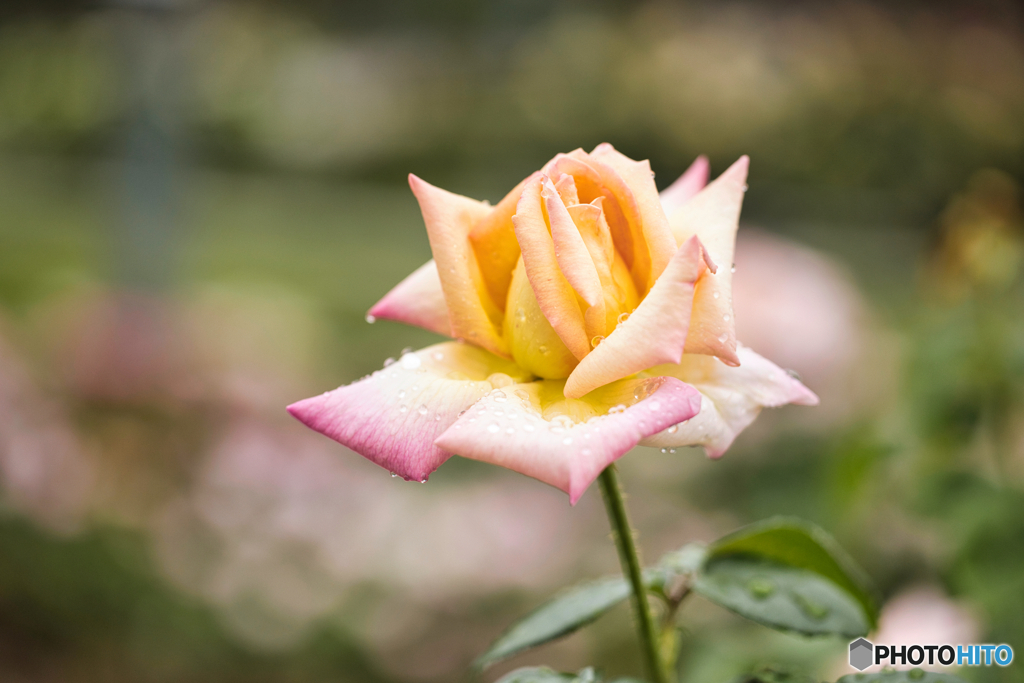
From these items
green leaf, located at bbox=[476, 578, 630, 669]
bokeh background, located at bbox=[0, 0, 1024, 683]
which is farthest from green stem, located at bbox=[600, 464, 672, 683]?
bokeh background, located at bbox=[0, 0, 1024, 683]

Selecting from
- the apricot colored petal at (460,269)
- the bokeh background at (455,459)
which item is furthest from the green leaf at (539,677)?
the bokeh background at (455,459)

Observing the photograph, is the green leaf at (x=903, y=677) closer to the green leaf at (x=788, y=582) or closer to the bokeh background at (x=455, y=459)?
the green leaf at (x=788, y=582)

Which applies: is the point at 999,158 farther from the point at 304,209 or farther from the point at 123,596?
the point at 123,596

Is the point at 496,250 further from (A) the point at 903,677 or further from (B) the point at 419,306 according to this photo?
(A) the point at 903,677

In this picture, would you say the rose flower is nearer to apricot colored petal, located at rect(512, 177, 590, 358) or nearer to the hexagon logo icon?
apricot colored petal, located at rect(512, 177, 590, 358)

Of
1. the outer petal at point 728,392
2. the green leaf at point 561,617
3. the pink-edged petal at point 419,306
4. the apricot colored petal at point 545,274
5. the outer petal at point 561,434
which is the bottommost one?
the green leaf at point 561,617
